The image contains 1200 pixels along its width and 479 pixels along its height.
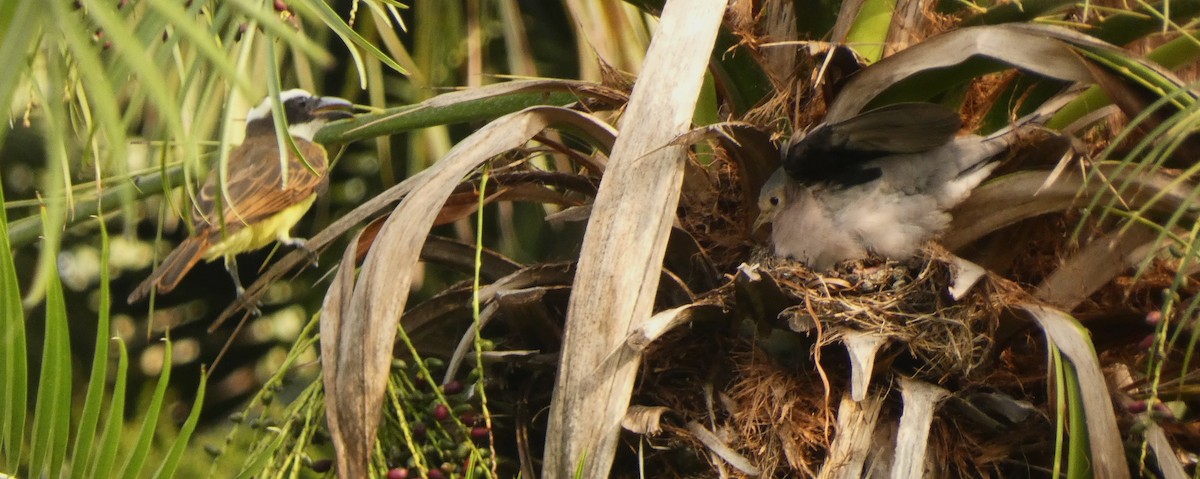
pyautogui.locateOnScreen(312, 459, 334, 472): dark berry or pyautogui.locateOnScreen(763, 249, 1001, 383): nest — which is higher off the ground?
pyautogui.locateOnScreen(763, 249, 1001, 383): nest

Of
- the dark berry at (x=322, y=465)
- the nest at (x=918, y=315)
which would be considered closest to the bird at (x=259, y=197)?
the dark berry at (x=322, y=465)

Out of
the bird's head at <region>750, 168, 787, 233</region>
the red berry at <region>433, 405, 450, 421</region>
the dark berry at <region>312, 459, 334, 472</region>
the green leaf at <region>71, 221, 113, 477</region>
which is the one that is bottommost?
the dark berry at <region>312, 459, 334, 472</region>

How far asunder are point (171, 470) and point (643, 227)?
2.41 ft

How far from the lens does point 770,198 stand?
7.89ft

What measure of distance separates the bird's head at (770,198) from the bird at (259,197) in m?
1.36

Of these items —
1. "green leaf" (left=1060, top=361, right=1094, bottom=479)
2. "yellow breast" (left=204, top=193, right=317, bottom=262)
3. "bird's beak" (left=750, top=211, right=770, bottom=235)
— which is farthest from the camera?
"yellow breast" (left=204, top=193, right=317, bottom=262)

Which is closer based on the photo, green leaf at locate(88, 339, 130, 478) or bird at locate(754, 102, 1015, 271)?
green leaf at locate(88, 339, 130, 478)

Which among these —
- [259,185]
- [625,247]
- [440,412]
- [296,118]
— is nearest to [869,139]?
[625,247]

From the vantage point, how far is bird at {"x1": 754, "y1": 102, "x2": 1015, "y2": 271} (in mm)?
2219

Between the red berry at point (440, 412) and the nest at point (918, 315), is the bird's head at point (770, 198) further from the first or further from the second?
the red berry at point (440, 412)

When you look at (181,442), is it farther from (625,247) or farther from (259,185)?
(259,185)

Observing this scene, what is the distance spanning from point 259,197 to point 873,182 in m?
2.15

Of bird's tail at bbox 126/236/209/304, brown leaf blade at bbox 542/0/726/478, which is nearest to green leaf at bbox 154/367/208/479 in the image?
brown leaf blade at bbox 542/0/726/478

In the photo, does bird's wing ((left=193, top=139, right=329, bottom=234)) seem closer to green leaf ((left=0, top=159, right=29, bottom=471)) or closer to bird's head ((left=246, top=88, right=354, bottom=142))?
bird's head ((left=246, top=88, right=354, bottom=142))
